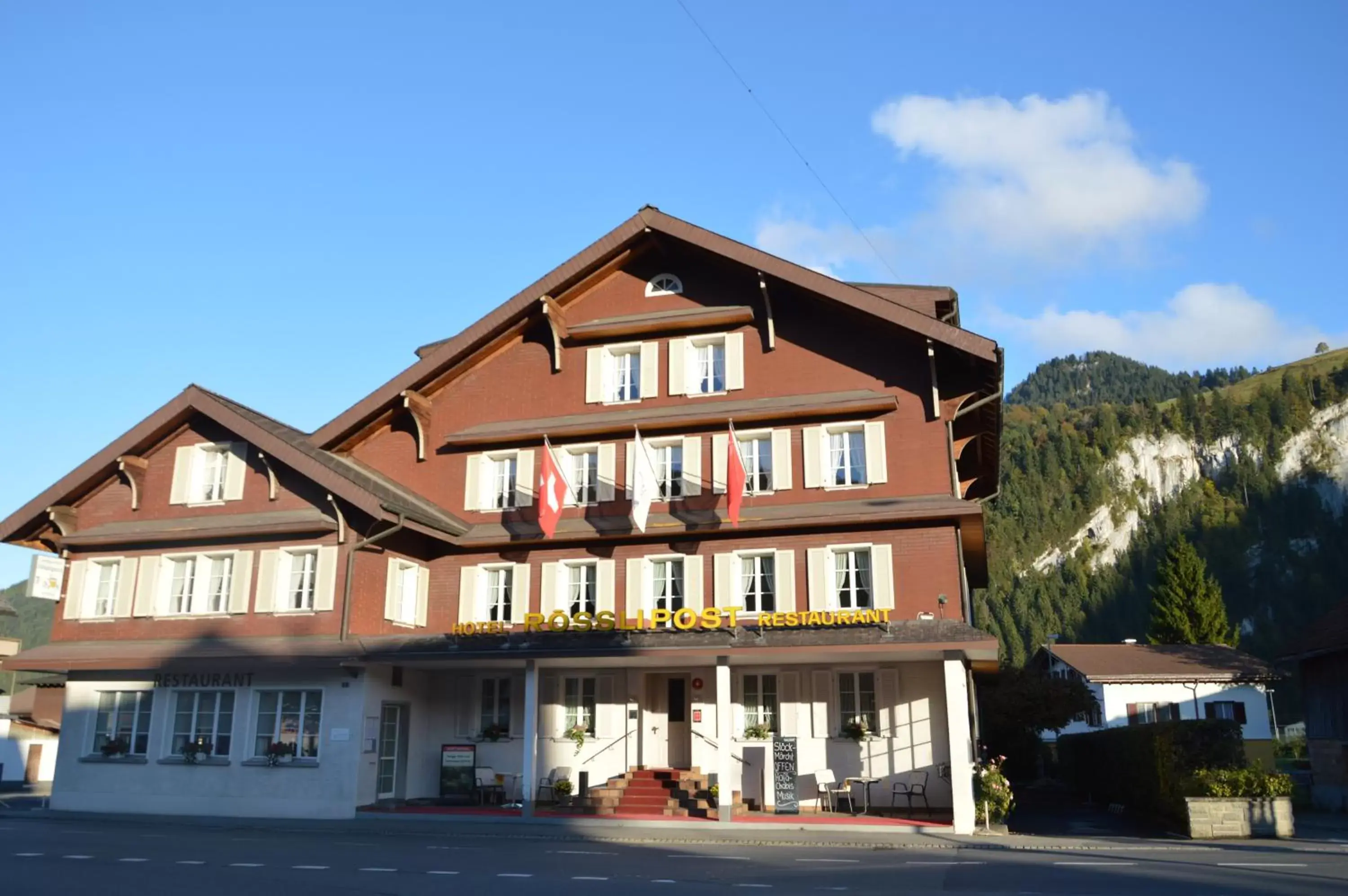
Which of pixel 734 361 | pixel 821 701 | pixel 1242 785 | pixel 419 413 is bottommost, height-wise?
pixel 1242 785

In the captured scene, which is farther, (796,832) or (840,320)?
(840,320)

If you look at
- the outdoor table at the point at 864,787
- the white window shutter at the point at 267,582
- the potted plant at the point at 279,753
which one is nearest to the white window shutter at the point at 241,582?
the white window shutter at the point at 267,582

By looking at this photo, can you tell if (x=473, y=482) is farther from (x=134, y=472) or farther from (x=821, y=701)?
(x=821, y=701)

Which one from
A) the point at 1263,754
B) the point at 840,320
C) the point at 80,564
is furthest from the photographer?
the point at 1263,754

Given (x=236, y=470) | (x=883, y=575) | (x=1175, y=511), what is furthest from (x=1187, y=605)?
(x=1175, y=511)

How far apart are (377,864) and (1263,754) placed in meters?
42.1

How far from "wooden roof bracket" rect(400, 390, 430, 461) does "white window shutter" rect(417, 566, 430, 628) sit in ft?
9.91

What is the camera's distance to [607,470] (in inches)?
1060

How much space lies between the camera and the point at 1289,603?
129 m

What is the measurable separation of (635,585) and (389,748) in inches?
277

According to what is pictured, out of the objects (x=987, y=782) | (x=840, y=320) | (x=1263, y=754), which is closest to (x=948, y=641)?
(x=987, y=782)

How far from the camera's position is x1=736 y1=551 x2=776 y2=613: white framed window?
25.0 metres

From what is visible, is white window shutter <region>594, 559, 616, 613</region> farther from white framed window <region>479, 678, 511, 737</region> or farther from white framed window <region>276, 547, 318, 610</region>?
white framed window <region>276, 547, 318, 610</region>

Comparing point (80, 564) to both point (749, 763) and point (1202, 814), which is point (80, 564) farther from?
point (1202, 814)
